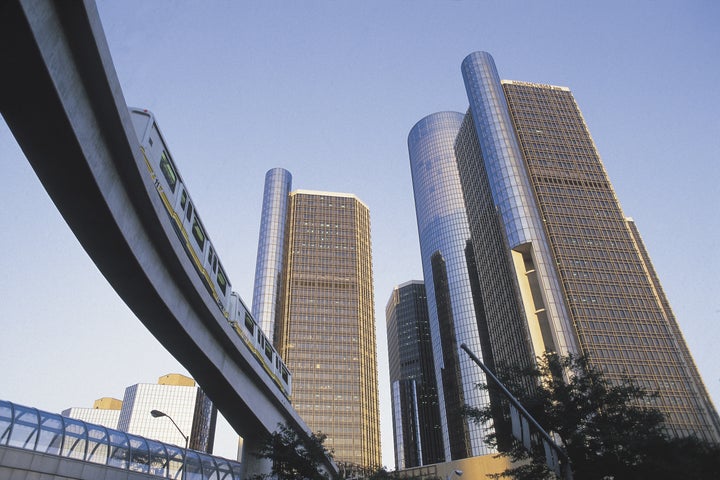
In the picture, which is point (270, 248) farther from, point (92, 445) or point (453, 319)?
point (92, 445)

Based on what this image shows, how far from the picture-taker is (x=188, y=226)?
26969 millimetres

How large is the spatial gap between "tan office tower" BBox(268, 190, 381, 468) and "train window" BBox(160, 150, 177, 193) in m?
110

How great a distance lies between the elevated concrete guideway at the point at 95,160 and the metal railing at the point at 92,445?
5968 mm

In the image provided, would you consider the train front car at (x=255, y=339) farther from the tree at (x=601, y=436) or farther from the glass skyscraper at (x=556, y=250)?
the glass skyscraper at (x=556, y=250)

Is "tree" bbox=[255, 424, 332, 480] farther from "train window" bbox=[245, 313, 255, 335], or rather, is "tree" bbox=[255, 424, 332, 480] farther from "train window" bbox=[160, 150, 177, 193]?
"train window" bbox=[160, 150, 177, 193]

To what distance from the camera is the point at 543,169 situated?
10744 cm

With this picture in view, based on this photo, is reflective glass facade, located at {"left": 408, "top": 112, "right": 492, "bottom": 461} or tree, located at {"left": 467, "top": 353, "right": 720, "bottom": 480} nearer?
tree, located at {"left": 467, "top": 353, "right": 720, "bottom": 480}

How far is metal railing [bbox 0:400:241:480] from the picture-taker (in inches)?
977

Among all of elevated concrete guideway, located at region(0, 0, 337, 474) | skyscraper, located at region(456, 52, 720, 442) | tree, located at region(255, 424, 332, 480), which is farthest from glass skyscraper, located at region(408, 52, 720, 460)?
elevated concrete guideway, located at region(0, 0, 337, 474)

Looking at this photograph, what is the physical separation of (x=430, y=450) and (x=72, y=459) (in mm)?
175059

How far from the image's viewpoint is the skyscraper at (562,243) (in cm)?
8636

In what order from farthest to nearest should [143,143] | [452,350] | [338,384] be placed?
[452,350]
[338,384]
[143,143]

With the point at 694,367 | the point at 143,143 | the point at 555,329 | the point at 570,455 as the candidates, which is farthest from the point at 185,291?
the point at 694,367

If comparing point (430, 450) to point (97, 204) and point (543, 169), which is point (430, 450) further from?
point (97, 204)
